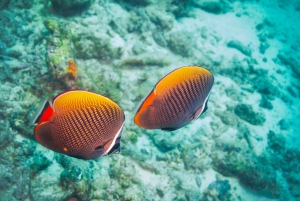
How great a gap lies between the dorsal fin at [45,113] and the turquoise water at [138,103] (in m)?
0.04

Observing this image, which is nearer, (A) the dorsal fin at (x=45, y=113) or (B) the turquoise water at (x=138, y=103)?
(A) the dorsal fin at (x=45, y=113)

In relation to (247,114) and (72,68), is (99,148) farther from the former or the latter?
(247,114)

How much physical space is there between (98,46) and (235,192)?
5.30 m

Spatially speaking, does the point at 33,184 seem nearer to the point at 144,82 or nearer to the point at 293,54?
the point at 144,82

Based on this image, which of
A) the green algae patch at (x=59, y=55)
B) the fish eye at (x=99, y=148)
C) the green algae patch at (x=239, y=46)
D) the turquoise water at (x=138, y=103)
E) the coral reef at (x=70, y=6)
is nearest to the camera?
the fish eye at (x=99, y=148)

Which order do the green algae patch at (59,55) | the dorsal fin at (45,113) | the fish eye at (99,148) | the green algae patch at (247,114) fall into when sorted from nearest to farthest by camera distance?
the dorsal fin at (45,113) → the fish eye at (99,148) → the green algae patch at (59,55) → the green algae patch at (247,114)

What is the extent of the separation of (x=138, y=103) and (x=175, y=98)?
310 mm

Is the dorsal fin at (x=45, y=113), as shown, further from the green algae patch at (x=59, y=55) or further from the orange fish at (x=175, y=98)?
the green algae patch at (x=59, y=55)

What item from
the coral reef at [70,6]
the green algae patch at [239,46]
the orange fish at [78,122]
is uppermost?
the orange fish at [78,122]

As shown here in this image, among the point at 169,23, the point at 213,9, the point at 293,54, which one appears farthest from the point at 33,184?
the point at 293,54

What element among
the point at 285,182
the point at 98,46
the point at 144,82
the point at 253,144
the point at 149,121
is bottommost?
the point at 285,182

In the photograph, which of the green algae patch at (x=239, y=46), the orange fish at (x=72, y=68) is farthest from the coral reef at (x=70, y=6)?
the green algae patch at (x=239, y=46)

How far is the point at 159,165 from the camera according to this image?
196 inches

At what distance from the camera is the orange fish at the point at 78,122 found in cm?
155
